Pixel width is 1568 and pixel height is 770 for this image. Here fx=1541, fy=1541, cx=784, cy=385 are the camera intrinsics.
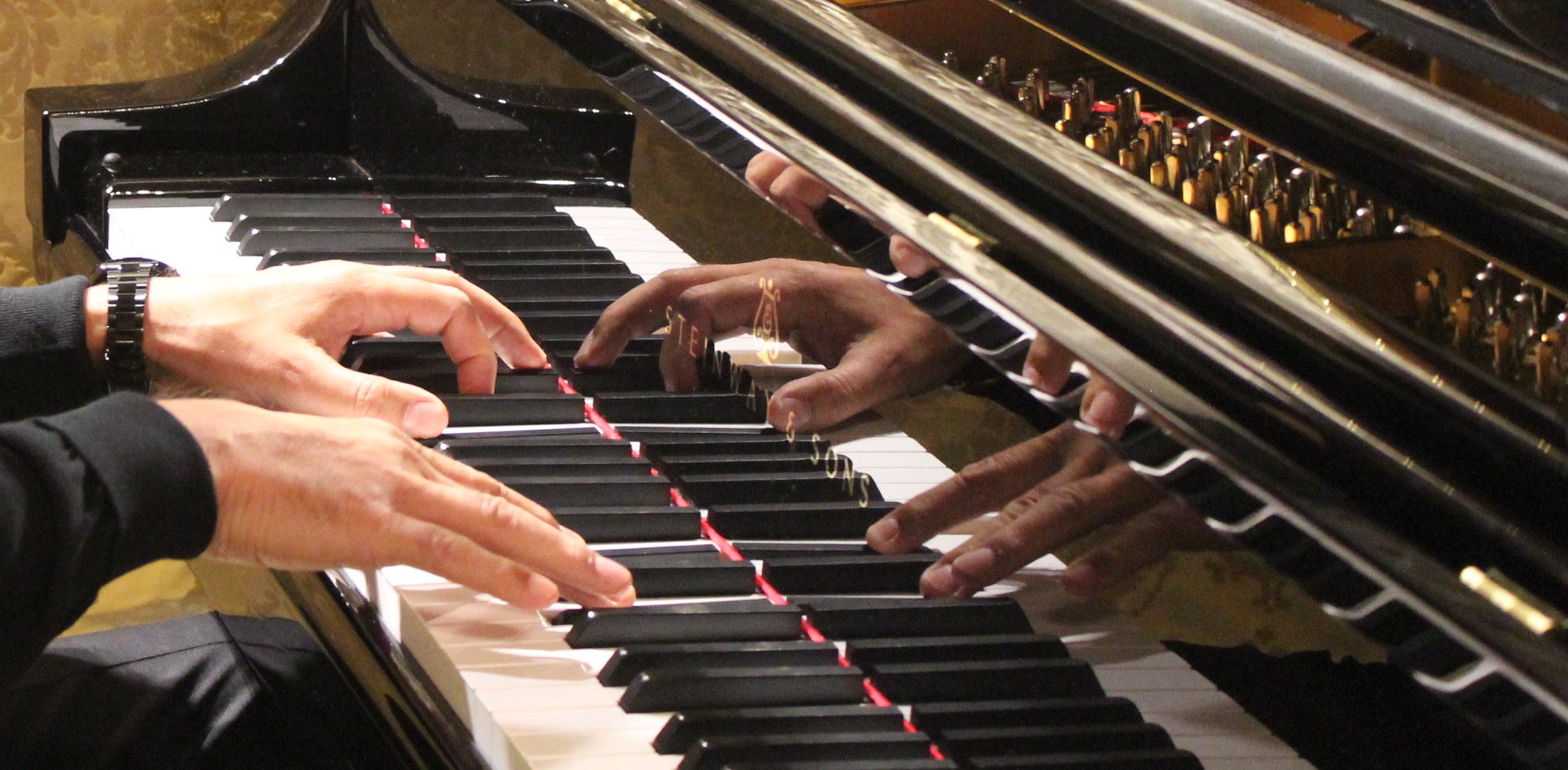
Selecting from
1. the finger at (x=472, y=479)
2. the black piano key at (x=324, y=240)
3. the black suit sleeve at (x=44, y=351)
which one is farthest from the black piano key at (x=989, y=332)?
the black suit sleeve at (x=44, y=351)

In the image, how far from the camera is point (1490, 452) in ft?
2.76

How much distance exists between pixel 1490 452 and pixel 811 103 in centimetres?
60

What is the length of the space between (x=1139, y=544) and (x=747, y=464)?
1.17 ft

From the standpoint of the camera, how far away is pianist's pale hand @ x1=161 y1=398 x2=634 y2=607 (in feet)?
3.34

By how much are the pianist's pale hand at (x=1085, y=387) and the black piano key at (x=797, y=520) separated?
0.19 meters

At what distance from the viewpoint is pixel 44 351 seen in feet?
4.92

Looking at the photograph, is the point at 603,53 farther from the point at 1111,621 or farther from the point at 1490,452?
the point at 1490,452

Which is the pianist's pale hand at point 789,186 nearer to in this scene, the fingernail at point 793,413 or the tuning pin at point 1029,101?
the fingernail at point 793,413

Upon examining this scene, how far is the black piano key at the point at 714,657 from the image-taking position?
95 cm

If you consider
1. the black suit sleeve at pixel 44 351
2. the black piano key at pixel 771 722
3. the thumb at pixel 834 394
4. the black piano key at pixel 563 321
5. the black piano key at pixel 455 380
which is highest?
the thumb at pixel 834 394

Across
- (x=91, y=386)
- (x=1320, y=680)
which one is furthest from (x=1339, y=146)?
(x=91, y=386)

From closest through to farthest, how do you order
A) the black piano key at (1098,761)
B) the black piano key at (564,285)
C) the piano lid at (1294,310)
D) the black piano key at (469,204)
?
the piano lid at (1294,310) → the black piano key at (1098,761) → the black piano key at (564,285) → the black piano key at (469,204)

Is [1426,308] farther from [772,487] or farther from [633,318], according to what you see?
[633,318]

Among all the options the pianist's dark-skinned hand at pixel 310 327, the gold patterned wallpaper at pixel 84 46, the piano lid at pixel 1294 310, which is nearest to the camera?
the piano lid at pixel 1294 310
